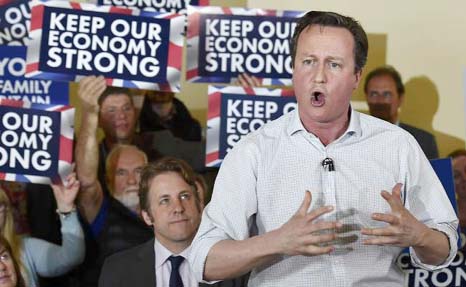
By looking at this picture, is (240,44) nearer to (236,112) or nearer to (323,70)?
(236,112)

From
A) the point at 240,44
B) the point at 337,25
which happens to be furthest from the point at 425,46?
the point at 337,25

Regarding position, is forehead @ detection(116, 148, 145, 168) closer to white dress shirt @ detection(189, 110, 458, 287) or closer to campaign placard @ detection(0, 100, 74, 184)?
campaign placard @ detection(0, 100, 74, 184)

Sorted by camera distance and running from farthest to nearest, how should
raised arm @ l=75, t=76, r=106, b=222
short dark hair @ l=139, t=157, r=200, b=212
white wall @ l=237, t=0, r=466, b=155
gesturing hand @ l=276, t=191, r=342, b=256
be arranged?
white wall @ l=237, t=0, r=466, b=155, raised arm @ l=75, t=76, r=106, b=222, short dark hair @ l=139, t=157, r=200, b=212, gesturing hand @ l=276, t=191, r=342, b=256

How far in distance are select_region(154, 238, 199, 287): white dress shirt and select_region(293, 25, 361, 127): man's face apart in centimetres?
139

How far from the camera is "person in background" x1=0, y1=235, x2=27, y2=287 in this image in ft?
10.3

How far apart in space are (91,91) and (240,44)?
0.57 metres

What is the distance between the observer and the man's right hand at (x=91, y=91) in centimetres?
347

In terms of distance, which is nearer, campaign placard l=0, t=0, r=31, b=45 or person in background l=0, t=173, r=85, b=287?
person in background l=0, t=173, r=85, b=287

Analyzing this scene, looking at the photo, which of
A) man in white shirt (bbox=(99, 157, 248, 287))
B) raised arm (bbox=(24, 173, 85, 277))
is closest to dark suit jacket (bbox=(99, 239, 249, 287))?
man in white shirt (bbox=(99, 157, 248, 287))

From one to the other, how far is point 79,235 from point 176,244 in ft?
1.50

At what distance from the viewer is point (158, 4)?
3809 millimetres

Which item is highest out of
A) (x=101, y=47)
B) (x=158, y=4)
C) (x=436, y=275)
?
(x=158, y=4)

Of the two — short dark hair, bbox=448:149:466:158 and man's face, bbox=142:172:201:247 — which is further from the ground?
short dark hair, bbox=448:149:466:158

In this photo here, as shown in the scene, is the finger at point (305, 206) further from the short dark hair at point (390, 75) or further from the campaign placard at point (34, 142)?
the short dark hair at point (390, 75)
